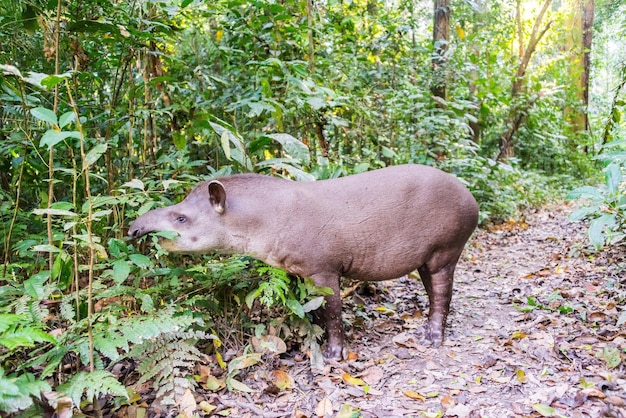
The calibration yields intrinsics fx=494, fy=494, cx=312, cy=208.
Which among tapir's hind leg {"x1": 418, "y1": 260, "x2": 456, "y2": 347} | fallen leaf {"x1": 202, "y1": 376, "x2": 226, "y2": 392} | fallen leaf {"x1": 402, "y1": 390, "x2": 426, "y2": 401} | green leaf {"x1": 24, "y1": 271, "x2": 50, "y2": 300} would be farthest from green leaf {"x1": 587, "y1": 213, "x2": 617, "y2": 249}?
green leaf {"x1": 24, "y1": 271, "x2": 50, "y2": 300}

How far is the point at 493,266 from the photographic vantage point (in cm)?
656

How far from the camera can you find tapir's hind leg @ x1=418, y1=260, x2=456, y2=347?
13.6 feet

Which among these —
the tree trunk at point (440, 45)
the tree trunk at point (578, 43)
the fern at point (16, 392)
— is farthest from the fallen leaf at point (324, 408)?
the tree trunk at point (578, 43)

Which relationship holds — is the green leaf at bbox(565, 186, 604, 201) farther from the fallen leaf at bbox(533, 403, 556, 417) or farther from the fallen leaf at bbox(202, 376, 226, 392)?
the fallen leaf at bbox(202, 376, 226, 392)

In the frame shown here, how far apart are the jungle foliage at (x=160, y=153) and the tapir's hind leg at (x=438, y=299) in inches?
42.4

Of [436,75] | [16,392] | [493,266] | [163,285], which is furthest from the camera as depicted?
[436,75]

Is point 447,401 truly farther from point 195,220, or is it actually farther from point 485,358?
point 195,220

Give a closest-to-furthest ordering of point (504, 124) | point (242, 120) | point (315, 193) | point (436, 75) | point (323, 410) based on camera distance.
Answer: point (323, 410) → point (315, 193) → point (242, 120) → point (436, 75) → point (504, 124)

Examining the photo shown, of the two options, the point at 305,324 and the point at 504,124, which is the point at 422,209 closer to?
the point at 305,324

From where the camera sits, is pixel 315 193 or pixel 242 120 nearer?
pixel 315 193

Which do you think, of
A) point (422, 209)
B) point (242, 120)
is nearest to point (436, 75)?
point (242, 120)

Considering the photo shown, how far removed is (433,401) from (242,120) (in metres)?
3.49

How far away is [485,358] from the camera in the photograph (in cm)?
375

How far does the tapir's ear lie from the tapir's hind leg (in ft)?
5.88
